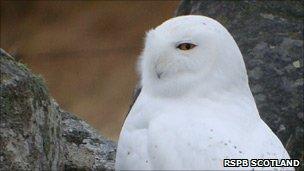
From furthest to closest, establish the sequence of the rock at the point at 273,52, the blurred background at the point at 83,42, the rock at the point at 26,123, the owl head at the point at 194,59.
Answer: the blurred background at the point at 83,42, the rock at the point at 273,52, the owl head at the point at 194,59, the rock at the point at 26,123

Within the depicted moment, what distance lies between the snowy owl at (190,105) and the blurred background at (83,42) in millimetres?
5527

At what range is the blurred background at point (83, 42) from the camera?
1064 cm

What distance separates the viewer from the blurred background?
10.6m

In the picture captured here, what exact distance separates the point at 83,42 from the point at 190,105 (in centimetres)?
612

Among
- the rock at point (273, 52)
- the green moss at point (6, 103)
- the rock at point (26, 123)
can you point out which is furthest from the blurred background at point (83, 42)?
the green moss at point (6, 103)

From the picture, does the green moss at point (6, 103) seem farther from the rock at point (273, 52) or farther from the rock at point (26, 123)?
the rock at point (273, 52)

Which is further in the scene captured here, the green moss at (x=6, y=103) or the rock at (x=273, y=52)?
the rock at (x=273, y=52)

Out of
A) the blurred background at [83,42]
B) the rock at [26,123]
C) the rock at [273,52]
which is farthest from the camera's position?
the blurred background at [83,42]

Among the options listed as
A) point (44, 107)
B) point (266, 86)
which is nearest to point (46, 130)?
point (44, 107)

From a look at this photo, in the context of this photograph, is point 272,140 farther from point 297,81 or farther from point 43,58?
point 43,58

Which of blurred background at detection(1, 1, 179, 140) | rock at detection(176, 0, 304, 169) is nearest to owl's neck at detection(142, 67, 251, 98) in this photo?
rock at detection(176, 0, 304, 169)

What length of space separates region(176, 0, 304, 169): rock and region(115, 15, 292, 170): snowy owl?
5.90 feet

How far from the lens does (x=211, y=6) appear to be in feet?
25.2

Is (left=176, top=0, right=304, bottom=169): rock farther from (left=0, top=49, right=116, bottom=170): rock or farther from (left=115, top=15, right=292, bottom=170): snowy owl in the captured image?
(left=0, top=49, right=116, bottom=170): rock
